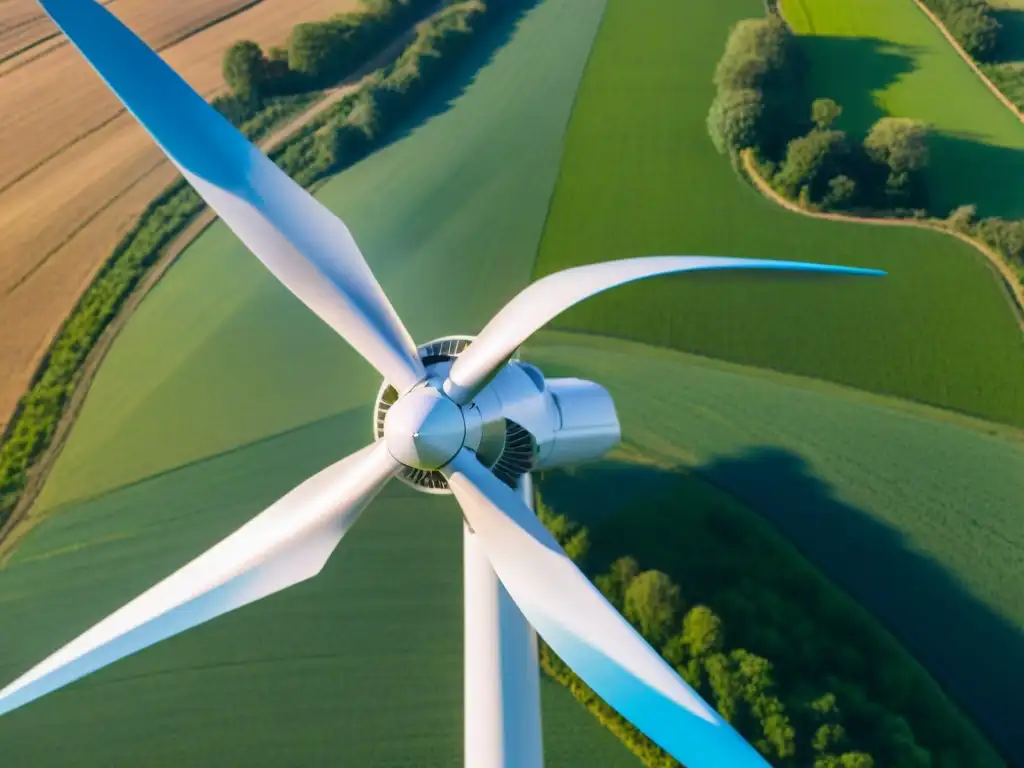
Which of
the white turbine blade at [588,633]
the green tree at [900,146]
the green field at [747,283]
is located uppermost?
the white turbine blade at [588,633]

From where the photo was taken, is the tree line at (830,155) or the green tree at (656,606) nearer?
the green tree at (656,606)

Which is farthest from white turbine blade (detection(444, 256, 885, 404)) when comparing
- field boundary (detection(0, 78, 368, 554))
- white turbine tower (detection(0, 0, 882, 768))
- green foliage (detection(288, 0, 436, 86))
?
green foliage (detection(288, 0, 436, 86))

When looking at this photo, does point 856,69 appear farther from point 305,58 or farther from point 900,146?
point 305,58

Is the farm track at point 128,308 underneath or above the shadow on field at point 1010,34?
underneath

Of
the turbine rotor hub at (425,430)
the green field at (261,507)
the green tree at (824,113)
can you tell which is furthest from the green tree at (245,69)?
the turbine rotor hub at (425,430)

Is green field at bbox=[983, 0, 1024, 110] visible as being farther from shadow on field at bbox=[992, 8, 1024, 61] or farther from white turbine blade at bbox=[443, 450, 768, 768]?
white turbine blade at bbox=[443, 450, 768, 768]

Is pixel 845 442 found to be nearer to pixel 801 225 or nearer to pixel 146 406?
pixel 801 225

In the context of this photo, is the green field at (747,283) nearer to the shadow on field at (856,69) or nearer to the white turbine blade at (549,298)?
the shadow on field at (856,69)

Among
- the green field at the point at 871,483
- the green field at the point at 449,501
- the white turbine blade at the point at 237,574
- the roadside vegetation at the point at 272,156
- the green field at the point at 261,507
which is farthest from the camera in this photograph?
the roadside vegetation at the point at 272,156
